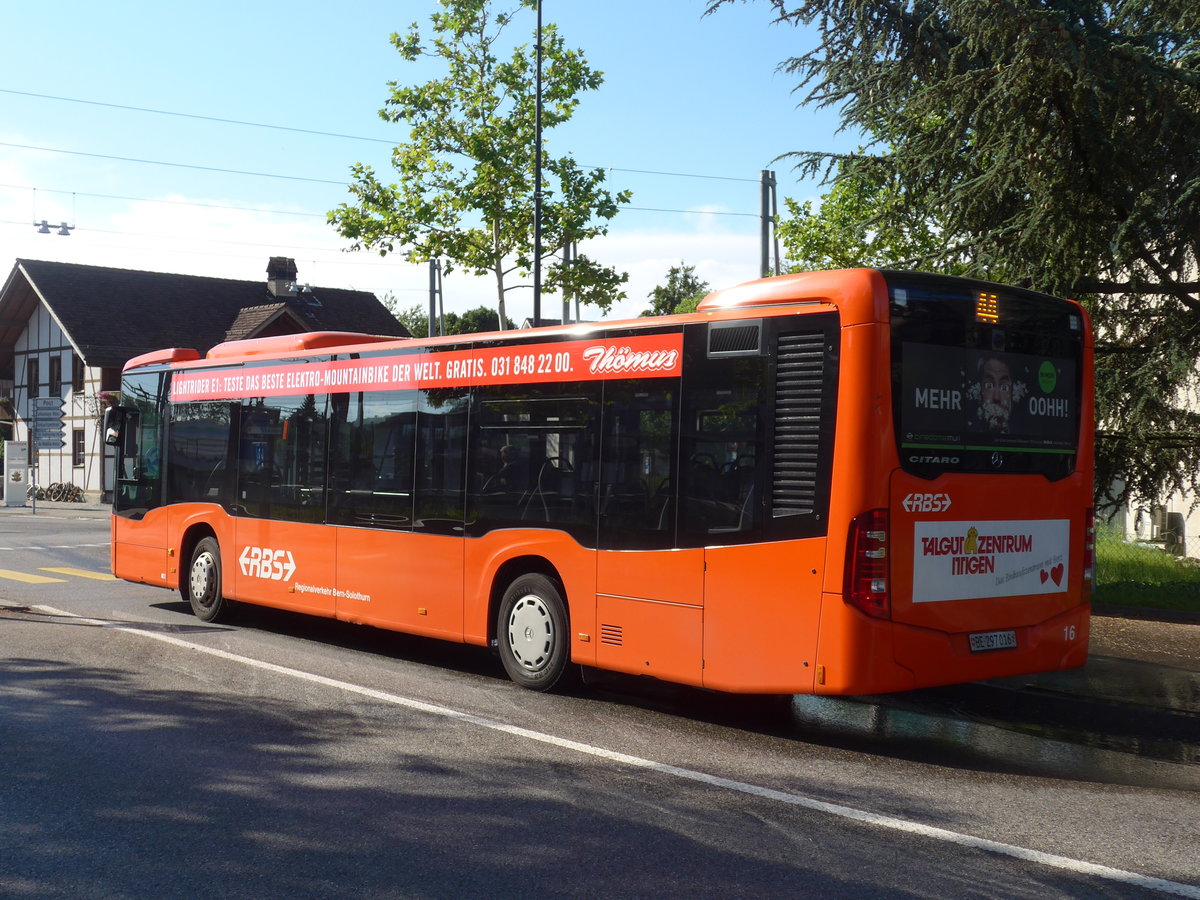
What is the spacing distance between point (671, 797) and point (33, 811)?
2965 millimetres

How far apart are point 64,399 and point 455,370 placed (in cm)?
4330

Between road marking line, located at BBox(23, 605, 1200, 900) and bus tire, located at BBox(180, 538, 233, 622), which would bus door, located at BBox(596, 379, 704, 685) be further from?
bus tire, located at BBox(180, 538, 233, 622)

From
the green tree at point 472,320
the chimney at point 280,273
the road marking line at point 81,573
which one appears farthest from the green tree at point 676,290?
the road marking line at point 81,573

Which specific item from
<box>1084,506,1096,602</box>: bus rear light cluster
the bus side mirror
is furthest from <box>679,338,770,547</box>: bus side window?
the bus side mirror

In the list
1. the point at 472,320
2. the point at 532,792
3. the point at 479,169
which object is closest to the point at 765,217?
the point at 479,169

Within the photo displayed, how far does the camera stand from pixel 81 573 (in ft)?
61.1

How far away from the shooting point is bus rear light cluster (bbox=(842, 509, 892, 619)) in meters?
7.19

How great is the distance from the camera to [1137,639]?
11945 millimetres

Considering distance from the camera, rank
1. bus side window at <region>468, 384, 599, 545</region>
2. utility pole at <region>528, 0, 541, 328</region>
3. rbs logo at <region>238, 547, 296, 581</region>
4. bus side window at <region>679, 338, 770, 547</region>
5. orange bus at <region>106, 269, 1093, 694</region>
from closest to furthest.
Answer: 1. orange bus at <region>106, 269, 1093, 694</region>
2. bus side window at <region>679, 338, 770, 547</region>
3. bus side window at <region>468, 384, 599, 545</region>
4. rbs logo at <region>238, 547, 296, 581</region>
5. utility pole at <region>528, 0, 541, 328</region>

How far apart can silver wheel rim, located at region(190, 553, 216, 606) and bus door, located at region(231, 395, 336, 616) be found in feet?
1.44

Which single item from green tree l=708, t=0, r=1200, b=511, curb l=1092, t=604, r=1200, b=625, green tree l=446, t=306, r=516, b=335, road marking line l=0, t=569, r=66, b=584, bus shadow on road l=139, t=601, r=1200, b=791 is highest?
green tree l=446, t=306, r=516, b=335

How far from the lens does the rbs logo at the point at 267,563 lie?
11.9 meters

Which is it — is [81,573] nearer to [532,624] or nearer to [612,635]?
[532,624]

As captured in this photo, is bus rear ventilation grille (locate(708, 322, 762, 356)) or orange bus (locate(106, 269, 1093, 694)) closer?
orange bus (locate(106, 269, 1093, 694))
